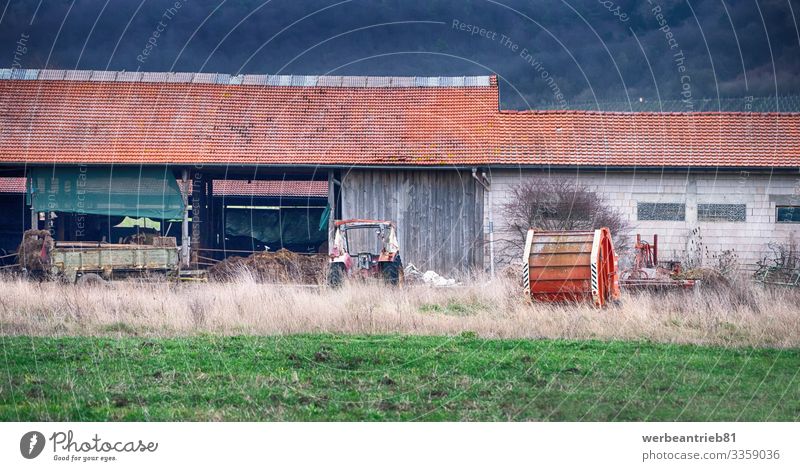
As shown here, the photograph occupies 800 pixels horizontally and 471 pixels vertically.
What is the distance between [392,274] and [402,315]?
218 inches

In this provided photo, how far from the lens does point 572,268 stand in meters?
14.8

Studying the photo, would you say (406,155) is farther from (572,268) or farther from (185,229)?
(572,268)

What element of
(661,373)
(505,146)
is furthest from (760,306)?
(505,146)

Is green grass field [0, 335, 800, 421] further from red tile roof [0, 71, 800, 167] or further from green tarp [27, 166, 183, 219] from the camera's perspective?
red tile roof [0, 71, 800, 167]

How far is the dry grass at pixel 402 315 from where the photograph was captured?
40.2ft

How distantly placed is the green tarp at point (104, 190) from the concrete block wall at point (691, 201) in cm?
961

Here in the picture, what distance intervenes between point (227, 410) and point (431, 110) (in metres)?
20.7

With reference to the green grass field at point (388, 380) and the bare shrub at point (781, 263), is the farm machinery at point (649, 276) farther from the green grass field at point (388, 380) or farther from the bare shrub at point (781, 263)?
the green grass field at point (388, 380)

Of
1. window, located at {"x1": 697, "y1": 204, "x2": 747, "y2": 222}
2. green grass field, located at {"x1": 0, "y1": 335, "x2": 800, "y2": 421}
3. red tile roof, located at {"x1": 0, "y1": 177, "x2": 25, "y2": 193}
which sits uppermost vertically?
red tile roof, located at {"x1": 0, "y1": 177, "x2": 25, "y2": 193}

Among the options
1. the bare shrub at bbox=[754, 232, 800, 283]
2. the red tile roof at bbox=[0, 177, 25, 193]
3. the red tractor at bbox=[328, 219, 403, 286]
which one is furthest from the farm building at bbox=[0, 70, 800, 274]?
the red tile roof at bbox=[0, 177, 25, 193]

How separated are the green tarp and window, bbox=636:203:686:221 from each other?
13.6 meters

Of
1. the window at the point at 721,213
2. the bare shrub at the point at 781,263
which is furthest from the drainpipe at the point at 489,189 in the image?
the bare shrub at the point at 781,263

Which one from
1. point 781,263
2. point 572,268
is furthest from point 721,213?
point 572,268

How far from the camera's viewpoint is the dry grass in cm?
1226
